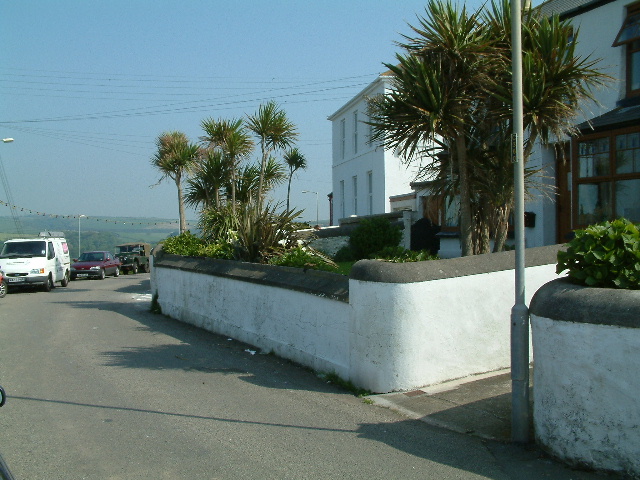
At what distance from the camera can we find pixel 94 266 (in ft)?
108

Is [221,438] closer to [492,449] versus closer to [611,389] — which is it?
[492,449]

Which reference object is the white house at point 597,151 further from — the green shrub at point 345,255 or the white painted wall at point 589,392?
the white painted wall at point 589,392

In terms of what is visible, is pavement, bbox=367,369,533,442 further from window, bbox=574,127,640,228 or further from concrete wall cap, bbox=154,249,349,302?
window, bbox=574,127,640,228

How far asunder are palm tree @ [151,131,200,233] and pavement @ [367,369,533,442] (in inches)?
581

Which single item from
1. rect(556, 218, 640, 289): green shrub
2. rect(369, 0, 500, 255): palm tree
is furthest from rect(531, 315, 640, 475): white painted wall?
rect(369, 0, 500, 255): palm tree

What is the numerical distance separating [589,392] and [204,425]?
11.8 ft

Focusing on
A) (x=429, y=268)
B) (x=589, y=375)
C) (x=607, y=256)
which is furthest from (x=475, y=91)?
(x=589, y=375)

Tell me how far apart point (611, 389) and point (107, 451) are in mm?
4171

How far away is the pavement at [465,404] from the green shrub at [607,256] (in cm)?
151

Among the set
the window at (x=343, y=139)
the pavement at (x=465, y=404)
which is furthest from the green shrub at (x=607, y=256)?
the window at (x=343, y=139)

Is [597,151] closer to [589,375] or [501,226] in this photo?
[501,226]

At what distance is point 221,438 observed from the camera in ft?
18.8

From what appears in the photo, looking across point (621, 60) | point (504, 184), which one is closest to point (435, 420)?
point (504, 184)

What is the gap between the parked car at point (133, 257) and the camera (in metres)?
A: 40.4
